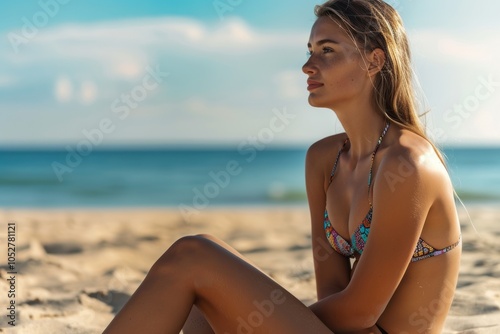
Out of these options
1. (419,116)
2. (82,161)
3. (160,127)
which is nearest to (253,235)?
(419,116)

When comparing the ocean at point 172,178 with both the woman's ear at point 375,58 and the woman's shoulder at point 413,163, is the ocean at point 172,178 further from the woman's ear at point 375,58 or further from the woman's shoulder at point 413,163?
the woman's shoulder at point 413,163

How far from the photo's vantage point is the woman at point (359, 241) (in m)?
2.10

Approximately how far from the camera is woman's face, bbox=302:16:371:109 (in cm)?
243

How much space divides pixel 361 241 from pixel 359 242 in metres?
0.02

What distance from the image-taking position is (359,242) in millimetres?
2373

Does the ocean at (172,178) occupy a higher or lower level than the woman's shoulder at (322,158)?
lower

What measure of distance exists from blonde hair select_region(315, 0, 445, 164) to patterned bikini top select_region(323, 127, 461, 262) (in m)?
0.09

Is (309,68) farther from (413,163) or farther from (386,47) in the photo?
(413,163)

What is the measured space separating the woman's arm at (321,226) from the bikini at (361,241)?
0.14 feet

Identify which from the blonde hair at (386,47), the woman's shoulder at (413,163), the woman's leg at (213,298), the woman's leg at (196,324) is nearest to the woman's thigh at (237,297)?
the woman's leg at (213,298)

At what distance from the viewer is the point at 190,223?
9.81 meters

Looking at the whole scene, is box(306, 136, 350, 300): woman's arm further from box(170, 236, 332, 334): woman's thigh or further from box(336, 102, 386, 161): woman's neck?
box(170, 236, 332, 334): woman's thigh

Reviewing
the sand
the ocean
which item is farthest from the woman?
the ocean

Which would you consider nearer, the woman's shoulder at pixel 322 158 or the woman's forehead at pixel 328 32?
the woman's forehead at pixel 328 32
